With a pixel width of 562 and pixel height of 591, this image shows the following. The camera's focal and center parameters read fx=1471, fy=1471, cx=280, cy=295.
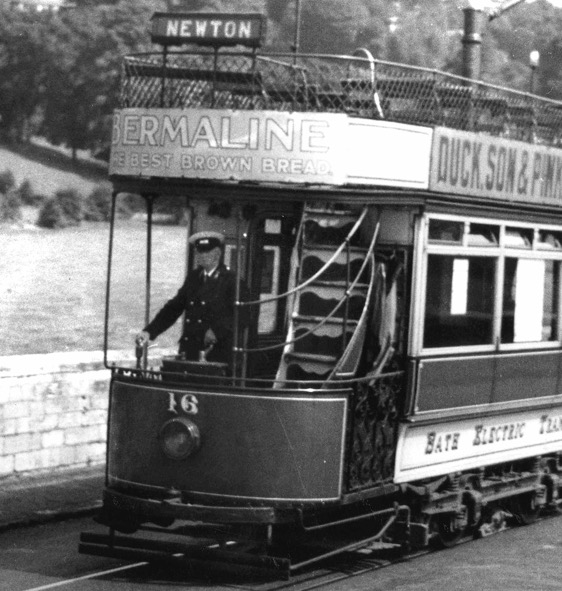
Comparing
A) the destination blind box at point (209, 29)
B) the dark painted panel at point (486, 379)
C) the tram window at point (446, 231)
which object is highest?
the destination blind box at point (209, 29)

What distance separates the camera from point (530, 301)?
11344mm

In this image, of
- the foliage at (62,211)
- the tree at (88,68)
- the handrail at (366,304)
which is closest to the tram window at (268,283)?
the handrail at (366,304)

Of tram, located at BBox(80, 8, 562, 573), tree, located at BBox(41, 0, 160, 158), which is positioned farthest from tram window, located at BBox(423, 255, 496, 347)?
tree, located at BBox(41, 0, 160, 158)

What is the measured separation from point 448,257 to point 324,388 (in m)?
1.60

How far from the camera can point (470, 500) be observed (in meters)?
10.9

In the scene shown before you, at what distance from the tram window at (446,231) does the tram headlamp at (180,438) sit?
6.99 feet

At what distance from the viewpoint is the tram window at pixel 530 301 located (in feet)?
36.0

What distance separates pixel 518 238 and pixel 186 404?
11.0ft

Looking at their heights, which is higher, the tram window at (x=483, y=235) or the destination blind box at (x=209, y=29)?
the destination blind box at (x=209, y=29)

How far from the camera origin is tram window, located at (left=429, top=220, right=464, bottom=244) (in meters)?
9.86

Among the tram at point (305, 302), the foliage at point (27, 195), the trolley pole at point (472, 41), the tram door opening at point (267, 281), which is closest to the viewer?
the tram at point (305, 302)

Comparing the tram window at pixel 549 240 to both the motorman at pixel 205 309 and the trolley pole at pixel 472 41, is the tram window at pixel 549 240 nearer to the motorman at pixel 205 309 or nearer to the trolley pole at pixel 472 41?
the motorman at pixel 205 309

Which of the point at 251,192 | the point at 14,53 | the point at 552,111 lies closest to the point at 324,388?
the point at 251,192

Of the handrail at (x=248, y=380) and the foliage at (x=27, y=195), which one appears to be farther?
the foliage at (x=27, y=195)
